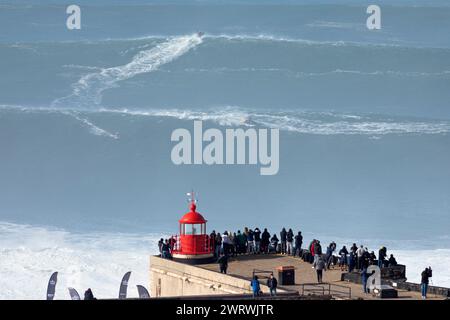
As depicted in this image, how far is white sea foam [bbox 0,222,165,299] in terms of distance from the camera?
48.7m

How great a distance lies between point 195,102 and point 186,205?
1482 cm

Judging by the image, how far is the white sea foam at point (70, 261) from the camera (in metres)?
48.7

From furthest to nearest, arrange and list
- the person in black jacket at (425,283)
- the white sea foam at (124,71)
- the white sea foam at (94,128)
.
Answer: the white sea foam at (124,71), the white sea foam at (94,128), the person in black jacket at (425,283)

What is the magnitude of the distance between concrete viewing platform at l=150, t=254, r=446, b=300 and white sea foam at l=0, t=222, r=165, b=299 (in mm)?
8503

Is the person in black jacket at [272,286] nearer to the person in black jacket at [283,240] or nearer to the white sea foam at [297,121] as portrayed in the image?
the person in black jacket at [283,240]

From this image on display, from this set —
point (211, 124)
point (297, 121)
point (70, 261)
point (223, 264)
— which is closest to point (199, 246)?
point (223, 264)

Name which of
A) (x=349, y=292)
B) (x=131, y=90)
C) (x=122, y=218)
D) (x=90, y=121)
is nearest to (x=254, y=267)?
(x=349, y=292)

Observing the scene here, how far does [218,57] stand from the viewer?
85.8m

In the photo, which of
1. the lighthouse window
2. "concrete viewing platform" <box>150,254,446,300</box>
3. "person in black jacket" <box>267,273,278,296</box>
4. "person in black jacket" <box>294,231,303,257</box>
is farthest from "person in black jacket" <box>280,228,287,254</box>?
"person in black jacket" <box>267,273,278,296</box>

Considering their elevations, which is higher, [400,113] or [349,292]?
[400,113]

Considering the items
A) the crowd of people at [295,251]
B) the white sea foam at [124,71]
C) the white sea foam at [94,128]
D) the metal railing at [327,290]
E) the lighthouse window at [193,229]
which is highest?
the white sea foam at [124,71]

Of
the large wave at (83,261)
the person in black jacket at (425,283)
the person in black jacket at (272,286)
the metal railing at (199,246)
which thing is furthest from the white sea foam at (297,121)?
the person in black jacket at (272,286)

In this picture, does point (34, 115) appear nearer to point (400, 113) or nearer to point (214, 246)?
point (400, 113)

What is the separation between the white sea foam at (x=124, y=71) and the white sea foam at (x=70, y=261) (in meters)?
21.0
